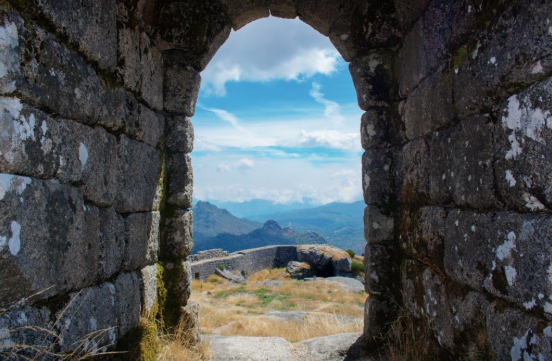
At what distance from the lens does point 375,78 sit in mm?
4902

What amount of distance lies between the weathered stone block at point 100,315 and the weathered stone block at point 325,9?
139 inches

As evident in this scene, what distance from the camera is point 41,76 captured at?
92.4 inches

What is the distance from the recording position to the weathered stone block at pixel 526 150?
2086 mm

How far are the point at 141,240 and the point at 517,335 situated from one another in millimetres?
3209

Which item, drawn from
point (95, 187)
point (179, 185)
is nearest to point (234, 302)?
point (179, 185)

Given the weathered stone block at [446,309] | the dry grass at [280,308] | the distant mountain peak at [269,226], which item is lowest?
the distant mountain peak at [269,226]

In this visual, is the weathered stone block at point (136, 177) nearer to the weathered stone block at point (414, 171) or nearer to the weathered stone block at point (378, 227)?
the weathered stone block at point (378, 227)

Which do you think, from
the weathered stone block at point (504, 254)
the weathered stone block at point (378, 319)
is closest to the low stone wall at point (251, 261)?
the weathered stone block at point (378, 319)

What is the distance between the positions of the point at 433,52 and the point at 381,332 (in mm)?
2991

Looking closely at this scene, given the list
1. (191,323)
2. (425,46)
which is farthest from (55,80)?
(191,323)

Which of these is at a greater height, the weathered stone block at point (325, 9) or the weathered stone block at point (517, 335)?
the weathered stone block at point (325, 9)

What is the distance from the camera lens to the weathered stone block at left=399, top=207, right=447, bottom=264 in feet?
11.4

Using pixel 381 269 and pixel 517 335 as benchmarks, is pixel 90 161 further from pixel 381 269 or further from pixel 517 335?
pixel 381 269

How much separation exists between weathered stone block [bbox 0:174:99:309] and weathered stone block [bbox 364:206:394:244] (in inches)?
119
